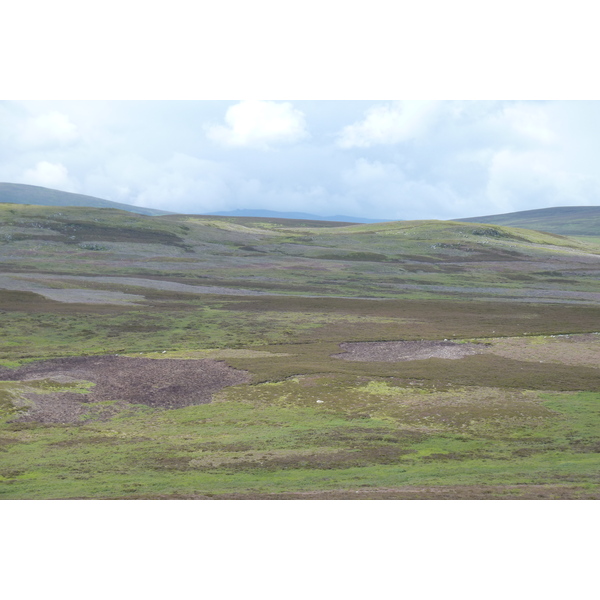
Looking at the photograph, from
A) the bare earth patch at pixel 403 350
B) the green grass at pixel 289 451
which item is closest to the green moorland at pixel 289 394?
the green grass at pixel 289 451

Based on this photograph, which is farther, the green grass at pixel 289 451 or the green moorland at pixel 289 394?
the green moorland at pixel 289 394

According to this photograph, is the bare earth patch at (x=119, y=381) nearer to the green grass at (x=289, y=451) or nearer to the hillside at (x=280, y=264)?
the green grass at (x=289, y=451)

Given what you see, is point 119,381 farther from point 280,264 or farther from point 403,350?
point 280,264

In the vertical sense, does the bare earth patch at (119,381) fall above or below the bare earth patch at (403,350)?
below

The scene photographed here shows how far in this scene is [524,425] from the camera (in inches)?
1553

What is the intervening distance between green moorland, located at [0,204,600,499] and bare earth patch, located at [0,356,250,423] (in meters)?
0.22

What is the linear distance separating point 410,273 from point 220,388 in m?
112

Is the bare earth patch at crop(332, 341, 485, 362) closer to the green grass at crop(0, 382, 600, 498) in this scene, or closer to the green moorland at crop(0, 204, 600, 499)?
the green moorland at crop(0, 204, 600, 499)

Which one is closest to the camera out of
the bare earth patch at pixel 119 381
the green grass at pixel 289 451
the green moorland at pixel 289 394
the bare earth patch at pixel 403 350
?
the green grass at pixel 289 451

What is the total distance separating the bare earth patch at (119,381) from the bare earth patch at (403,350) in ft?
48.3

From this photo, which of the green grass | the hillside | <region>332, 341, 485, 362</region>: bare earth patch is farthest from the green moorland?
the hillside

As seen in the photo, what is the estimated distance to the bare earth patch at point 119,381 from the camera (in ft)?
142

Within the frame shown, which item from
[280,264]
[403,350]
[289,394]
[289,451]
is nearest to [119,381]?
[289,394]

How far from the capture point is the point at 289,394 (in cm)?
4781
